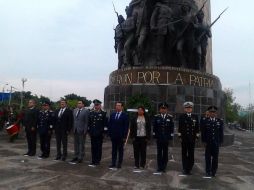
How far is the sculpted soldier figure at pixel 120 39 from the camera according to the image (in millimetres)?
17398

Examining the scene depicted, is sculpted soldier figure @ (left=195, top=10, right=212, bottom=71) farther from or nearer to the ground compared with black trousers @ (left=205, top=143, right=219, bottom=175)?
farther from the ground

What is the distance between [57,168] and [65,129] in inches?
66.6

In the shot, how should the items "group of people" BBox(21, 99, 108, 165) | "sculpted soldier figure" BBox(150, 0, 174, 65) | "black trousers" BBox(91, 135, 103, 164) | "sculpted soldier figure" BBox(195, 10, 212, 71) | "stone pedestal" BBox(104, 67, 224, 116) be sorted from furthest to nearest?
"sculpted soldier figure" BBox(195, 10, 212, 71)
"sculpted soldier figure" BBox(150, 0, 174, 65)
"stone pedestal" BBox(104, 67, 224, 116)
"group of people" BBox(21, 99, 108, 165)
"black trousers" BBox(91, 135, 103, 164)

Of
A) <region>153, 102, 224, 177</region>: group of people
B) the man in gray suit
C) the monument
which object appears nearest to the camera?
<region>153, 102, 224, 177</region>: group of people

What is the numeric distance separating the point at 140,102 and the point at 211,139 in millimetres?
5795

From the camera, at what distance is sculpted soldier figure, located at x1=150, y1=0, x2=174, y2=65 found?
15695 millimetres

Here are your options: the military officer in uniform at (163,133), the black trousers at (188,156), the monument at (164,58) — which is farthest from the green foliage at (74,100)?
the black trousers at (188,156)

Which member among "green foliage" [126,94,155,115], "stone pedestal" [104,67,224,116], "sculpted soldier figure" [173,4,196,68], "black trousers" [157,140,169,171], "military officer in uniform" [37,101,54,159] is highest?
"sculpted soldier figure" [173,4,196,68]

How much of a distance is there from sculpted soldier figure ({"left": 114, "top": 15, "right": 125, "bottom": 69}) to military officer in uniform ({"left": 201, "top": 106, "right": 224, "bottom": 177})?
33.1 feet

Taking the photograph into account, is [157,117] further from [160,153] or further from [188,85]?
[188,85]

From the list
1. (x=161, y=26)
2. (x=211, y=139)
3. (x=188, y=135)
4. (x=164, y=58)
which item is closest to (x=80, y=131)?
(x=188, y=135)

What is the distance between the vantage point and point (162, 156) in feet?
26.2

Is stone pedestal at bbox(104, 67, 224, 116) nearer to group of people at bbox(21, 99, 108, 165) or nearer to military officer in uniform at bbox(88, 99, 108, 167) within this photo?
group of people at bbox(21, 99, 108, 165)

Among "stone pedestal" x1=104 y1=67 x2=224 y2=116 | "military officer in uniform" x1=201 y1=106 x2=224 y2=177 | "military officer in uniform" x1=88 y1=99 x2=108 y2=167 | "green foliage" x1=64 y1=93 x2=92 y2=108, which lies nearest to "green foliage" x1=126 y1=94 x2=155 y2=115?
"stone pedestal" x1=104 y1=67 x2=224 y2=116
